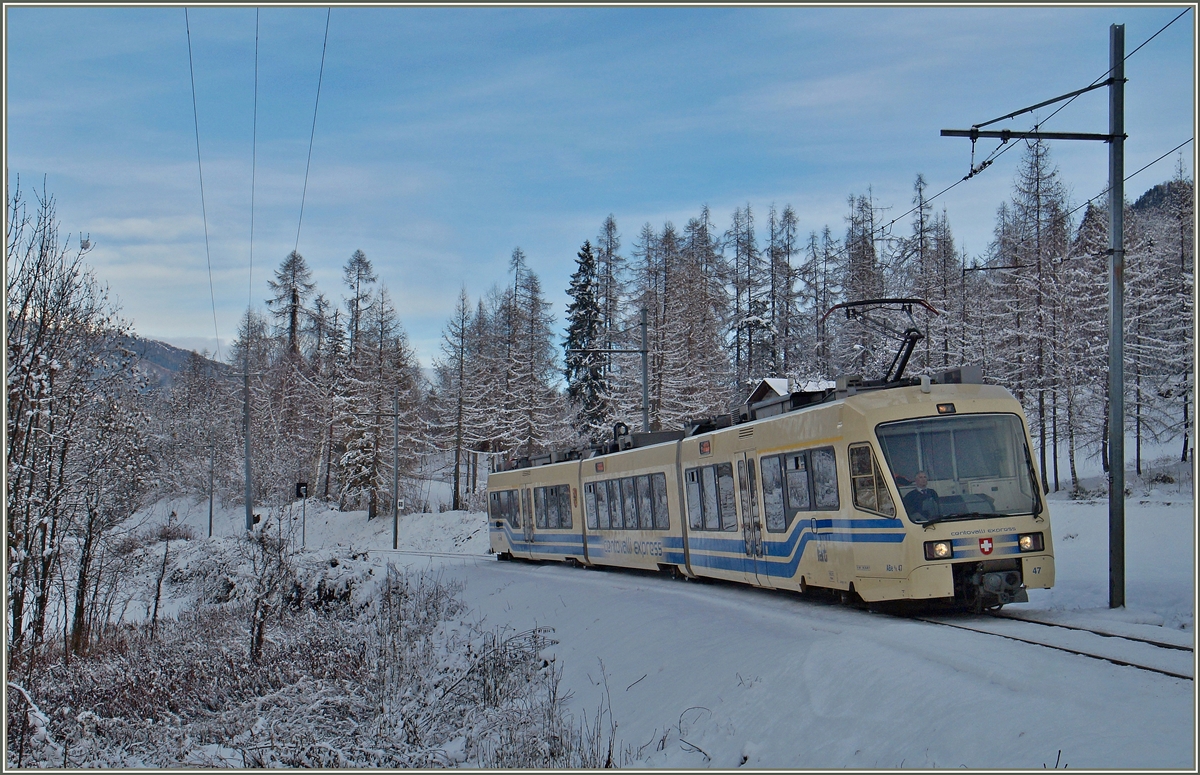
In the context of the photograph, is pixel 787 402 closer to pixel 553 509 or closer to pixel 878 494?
pixel 878 494

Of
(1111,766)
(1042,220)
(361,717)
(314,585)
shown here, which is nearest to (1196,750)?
(1111,766)

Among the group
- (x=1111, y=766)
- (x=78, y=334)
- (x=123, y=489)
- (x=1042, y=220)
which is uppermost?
(x=1042, y=220)

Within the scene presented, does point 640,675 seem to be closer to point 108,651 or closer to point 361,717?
point 361,717

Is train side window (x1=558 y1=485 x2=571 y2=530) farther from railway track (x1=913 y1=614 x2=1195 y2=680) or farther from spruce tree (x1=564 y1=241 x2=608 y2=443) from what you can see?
spruce tree (x1=564 y1=241 x2=608 y2=443)

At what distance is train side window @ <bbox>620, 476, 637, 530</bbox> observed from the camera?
19.3m

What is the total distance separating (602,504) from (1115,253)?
40.4ft

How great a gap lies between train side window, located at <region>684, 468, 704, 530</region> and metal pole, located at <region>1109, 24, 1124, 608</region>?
664cm

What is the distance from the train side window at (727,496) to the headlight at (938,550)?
4638 millimetres

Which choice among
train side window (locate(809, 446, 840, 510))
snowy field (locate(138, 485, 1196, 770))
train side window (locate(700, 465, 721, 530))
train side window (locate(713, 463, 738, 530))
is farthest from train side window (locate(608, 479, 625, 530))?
train side window (locate(809, 446, 840, 510))

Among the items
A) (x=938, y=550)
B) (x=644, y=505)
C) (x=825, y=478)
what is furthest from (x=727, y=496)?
(x=938, y=550)

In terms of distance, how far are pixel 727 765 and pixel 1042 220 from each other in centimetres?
3607

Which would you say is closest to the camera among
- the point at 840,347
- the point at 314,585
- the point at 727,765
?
the point at 727,765

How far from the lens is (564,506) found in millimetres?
23281

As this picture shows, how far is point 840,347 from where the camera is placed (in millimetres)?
43031
